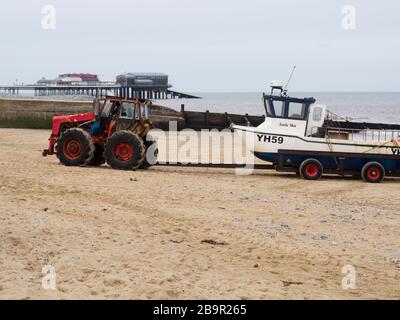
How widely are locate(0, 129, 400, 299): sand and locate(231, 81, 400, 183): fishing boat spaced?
198 centimetres

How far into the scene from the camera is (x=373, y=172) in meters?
16.3

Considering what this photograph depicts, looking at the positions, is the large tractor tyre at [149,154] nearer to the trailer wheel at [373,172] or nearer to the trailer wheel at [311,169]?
the trailer wheel at [311,169]

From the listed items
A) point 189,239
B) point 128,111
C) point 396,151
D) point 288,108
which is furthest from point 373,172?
point 189,239

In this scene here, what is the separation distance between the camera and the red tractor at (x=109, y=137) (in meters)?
16.4

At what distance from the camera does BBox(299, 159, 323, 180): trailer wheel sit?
16.2m

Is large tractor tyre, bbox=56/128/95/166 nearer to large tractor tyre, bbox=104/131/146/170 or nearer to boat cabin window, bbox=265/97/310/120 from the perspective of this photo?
large tractor tyre, bbox=104/131/146/170

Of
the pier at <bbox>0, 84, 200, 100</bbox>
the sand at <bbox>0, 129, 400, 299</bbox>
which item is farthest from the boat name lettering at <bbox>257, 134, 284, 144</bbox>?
the pier at <bbox>0, 84, 200, 100</bbox>

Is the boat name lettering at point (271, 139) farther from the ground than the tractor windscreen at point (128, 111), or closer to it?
closer to it

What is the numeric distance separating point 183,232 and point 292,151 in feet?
25.2

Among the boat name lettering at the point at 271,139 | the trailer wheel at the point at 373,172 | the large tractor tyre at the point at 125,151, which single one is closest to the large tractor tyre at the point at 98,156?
the large tractor tyre at the point at 125,151

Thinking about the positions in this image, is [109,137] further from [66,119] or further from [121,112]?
[66,119]

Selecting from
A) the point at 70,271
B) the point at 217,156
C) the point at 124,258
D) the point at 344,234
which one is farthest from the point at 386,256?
the point at 217,156
